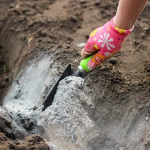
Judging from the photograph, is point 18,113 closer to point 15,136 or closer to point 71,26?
point 15,136

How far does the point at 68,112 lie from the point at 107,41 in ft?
2.34

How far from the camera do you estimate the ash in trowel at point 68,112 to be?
2145 millimetres

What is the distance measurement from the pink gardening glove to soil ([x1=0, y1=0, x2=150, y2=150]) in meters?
0.28


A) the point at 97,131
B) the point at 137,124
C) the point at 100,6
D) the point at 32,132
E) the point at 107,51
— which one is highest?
the point at 107,51

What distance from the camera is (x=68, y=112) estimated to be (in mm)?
2207

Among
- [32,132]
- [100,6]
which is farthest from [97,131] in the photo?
Result: [100,6]

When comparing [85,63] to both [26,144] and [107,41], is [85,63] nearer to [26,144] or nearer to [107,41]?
[107,41]

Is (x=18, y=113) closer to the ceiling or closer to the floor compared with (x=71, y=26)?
closer to the floor

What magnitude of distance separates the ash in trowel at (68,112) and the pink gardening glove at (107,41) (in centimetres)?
35

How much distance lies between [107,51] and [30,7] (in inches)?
75.3

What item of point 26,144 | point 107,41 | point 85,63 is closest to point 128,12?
point 107,41

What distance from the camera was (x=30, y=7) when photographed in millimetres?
3504

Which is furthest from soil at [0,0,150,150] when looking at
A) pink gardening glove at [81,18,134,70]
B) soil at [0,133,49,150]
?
pink gardening glove at [81,18,134,70]

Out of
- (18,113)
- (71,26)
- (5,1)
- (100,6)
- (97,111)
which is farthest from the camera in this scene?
(5,1)
